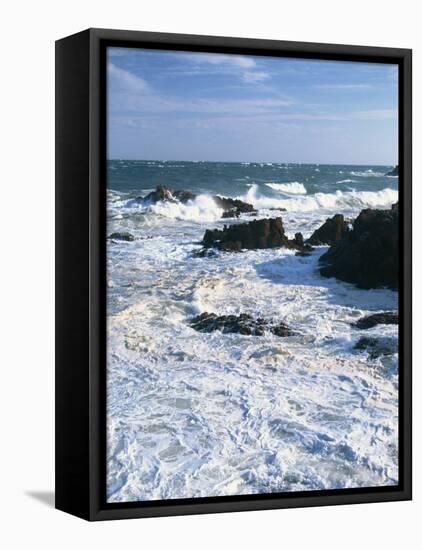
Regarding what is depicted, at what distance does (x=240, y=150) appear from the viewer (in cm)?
1130

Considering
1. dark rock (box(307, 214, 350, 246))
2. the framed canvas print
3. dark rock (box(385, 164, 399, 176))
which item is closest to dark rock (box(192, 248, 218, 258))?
the framed canvas print

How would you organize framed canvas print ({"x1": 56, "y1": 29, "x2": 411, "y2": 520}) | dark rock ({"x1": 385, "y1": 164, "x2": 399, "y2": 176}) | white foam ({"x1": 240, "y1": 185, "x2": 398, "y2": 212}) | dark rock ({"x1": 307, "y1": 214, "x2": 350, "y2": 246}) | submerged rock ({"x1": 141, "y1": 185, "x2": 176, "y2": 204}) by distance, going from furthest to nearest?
1. dark rock ({"x1": 385, "y1": 164, "x2": 399, "y2": 176})
2. dark rock ({"x1": 307, "y1": 214, "x2": 350, "y2": 246})
3. white foam ({"x1": 240, "y1": 185, "x2": 398, "y2": 212})
4. submerged rock ({"x1": 141, "y1": 185, "x2": 176, "y2": 204})
5. framed canvas print ({"x1": 56, "y1": 29, "x2": 411, "y2": 520})

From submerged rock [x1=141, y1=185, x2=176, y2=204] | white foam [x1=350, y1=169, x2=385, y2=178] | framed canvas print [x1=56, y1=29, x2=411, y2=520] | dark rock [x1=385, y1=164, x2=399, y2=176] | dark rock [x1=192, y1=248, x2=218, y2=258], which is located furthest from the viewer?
dark rock [x1=385, y1=164, x2=399, y2=176]

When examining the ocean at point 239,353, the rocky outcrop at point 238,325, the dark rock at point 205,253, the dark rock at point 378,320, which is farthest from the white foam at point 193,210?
the dark rock at point 378,320

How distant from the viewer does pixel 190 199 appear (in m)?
11.2

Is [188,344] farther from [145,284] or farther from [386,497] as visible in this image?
[386,497]

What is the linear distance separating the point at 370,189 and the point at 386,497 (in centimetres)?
206

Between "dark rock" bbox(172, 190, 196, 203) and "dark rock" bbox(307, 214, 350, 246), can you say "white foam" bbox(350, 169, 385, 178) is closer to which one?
"dark rock" bbox(307, 214, 350, 246)

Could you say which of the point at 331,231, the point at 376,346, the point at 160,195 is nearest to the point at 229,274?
the point at 160,195

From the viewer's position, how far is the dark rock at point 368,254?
1156cm

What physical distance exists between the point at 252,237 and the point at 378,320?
3.47 ft

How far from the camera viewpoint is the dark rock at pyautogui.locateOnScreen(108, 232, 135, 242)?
1092cm

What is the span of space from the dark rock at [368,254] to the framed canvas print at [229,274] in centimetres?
1

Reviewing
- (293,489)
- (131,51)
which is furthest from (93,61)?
(293,489)
